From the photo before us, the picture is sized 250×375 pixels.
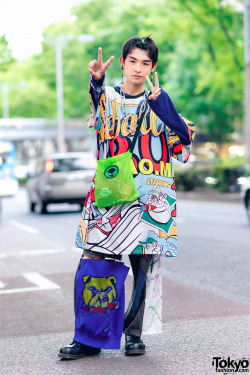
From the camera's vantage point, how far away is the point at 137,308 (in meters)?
4.23

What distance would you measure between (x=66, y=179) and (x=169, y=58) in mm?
23443

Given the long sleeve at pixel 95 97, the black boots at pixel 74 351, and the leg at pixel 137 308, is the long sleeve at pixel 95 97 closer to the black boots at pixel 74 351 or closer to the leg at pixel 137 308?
the leg at pixel 137 308

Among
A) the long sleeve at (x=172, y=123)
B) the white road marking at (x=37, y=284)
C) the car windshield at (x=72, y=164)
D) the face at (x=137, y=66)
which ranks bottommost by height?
the white road marking at (x=37, y=284)

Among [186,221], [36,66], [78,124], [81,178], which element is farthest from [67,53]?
[186,221]

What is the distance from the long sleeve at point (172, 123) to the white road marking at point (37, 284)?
3222 millimetres

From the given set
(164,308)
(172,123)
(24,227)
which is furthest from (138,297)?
(24,227)

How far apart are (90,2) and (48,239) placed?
1725 inches

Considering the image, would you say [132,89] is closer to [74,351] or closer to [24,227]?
[74,351]

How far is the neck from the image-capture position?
165 inches

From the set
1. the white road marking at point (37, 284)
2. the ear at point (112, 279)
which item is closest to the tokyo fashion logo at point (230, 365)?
the ear at point (112, 279)

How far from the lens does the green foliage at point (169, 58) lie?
2552 centimetres

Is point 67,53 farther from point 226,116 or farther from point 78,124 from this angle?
point 78,124

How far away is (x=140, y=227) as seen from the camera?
4.14 m

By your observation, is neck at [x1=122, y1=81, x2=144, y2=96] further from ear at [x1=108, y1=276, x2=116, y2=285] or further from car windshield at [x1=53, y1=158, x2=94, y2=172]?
car windshield at [x1=53, y1=158, x2=94, y2=172]
